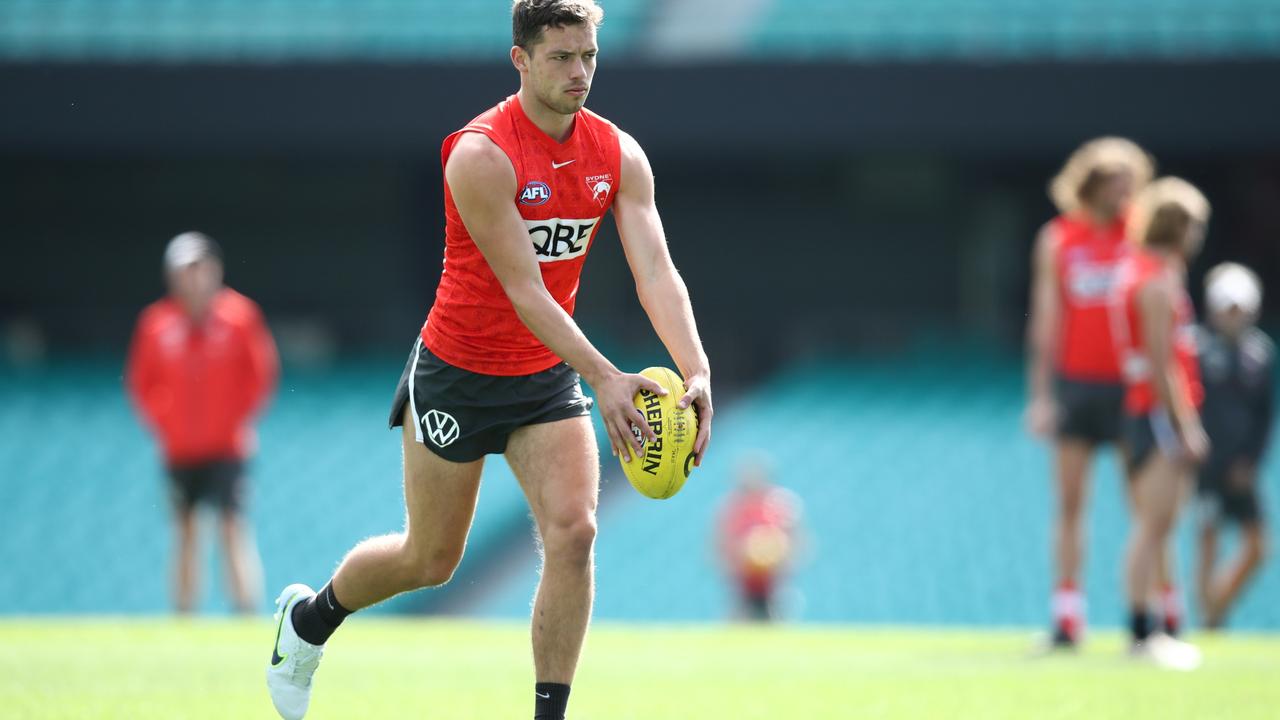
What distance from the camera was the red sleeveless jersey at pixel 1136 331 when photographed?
787 cm

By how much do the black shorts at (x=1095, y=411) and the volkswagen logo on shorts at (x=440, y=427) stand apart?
Answer: 15.2ft

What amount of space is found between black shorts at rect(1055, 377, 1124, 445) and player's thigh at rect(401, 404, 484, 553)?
453cm

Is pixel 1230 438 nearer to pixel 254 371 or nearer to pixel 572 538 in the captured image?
pixel 254 371

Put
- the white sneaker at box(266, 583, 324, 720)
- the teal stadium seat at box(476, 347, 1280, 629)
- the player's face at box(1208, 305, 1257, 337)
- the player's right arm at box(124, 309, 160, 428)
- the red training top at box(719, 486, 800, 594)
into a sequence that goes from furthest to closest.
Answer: the teal stadium seat at box(476, 347, 1280, 629) < the red training top at box(719, 486, 800, 594) < the player's right arm at box(124, 309, 160, 428) < the player's face at box(1208, 305, 1257, 337) < the white sneaker at box(266, 583, 324, 720)

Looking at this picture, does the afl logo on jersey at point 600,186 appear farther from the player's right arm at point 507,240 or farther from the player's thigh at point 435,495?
the player's thigh at point 435,495

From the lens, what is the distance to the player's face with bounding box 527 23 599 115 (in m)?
4.64

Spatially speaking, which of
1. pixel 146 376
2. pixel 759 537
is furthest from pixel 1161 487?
pixel 146 376

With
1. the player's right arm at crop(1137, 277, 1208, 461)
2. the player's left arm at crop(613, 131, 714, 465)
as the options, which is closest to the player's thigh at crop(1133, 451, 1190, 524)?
the player's right arm at crop(1137, 277, 1208, 461)

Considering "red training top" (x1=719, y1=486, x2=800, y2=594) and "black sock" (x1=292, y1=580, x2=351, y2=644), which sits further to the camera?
"red training top" (x1=719, y1=486, x2=800, y2=594)

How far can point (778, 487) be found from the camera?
16.8 metres

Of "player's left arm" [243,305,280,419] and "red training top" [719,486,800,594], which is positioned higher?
"player's left arm" [243,305,280,419]

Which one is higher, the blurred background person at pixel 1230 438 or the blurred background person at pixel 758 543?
the blurred background person at pixel 1230 438

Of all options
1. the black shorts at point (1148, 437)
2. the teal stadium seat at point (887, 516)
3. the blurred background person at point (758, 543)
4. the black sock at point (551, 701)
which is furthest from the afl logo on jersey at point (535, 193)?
the teal stadium seat at point (887, 516)

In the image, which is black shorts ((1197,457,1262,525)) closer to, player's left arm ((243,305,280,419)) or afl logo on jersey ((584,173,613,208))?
player's left arm ((243,305,280,419))
